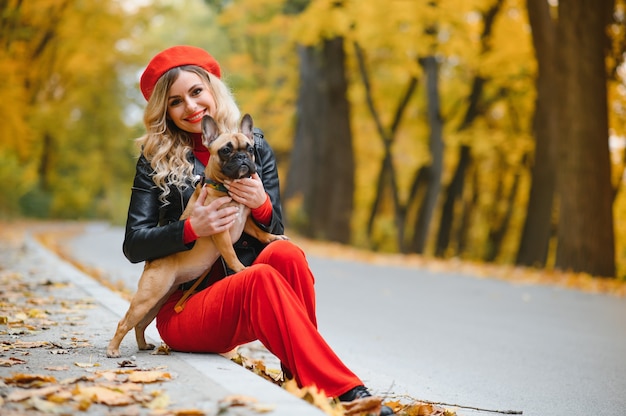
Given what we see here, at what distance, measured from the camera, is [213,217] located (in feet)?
14.1

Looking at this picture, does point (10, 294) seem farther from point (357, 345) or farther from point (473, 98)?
point (473, 98)

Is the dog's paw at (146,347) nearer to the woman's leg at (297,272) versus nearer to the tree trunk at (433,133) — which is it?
the woman's leg at (297,272)

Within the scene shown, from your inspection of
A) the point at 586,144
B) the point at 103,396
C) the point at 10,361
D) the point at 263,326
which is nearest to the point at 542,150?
the point at 586,144

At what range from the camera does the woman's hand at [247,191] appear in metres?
4.41

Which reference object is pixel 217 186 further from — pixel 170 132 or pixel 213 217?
pixel 170 132

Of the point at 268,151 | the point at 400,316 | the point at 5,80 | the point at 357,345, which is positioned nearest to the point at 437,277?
the point at 400,316

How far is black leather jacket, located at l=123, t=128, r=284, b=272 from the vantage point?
4.43 m

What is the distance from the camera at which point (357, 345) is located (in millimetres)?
6797

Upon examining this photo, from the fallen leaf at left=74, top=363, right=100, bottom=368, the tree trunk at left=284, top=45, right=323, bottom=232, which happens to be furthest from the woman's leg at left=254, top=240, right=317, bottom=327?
the tree trunk at left=284, top=45, right=323, bottom=232

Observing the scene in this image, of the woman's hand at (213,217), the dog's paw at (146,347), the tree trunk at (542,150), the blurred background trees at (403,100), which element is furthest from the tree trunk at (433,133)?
the woman's hand at (213,217)

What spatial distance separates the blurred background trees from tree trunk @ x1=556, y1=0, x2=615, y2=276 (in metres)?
0.02

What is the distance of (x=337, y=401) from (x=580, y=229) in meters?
11.1

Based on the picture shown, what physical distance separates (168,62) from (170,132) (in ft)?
1.36

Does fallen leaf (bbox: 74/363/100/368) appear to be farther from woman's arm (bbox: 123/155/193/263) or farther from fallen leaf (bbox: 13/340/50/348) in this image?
fallen leaf (bbox: 13/340/50/348)
